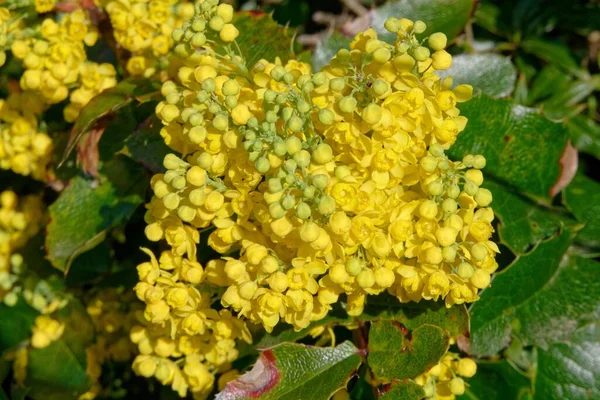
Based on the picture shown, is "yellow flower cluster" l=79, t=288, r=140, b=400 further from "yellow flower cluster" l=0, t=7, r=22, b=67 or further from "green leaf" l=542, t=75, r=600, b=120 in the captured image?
"green leaf" l=542, t=75, r=600, b=120

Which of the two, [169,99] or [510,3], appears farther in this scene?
[510,3]

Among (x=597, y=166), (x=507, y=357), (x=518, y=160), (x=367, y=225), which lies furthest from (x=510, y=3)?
(x=367, y=225)

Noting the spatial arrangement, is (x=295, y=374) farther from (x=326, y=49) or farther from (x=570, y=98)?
(x=570, y=98)

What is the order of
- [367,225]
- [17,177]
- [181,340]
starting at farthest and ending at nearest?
[17,177], [181,340], [367,225]

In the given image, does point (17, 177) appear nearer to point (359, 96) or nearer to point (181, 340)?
point (181, 340)

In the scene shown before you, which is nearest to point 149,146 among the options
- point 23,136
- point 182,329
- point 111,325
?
point 23,136

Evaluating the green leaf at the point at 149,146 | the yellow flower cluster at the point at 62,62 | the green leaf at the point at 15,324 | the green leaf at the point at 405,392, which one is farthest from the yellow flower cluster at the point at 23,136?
the green leaf at the point at 405,392

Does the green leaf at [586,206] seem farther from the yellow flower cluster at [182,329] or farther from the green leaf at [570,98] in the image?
the yellow flower cluster at [182,329]
